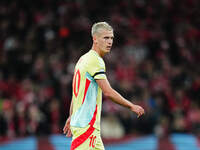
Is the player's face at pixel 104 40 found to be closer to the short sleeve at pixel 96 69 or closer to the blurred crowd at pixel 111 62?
the short sleeve at pixel 96 69

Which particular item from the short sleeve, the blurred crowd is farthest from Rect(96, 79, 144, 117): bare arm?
the blurred crowd

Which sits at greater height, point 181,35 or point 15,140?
point 181,35

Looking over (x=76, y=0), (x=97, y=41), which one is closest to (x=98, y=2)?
(x=76, y=0)

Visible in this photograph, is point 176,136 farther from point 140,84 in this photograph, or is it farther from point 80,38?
point 80,38

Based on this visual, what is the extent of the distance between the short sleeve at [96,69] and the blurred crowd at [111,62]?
5.97 metres

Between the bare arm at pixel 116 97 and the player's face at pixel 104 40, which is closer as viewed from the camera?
the bare arm at pixel 116 97

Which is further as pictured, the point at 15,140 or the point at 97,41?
the point at 15,140

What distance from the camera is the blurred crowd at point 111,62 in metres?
11.2

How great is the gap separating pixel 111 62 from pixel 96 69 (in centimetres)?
815

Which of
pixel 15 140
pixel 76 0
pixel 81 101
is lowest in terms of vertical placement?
pixel 15 140

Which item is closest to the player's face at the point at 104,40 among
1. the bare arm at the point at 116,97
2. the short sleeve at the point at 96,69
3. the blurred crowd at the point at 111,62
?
the short sleeve at the point at 96,69

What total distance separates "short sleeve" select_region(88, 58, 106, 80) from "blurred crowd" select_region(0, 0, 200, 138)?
5.97 metres

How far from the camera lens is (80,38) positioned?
46.7 ft

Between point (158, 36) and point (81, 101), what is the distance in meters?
9.80
